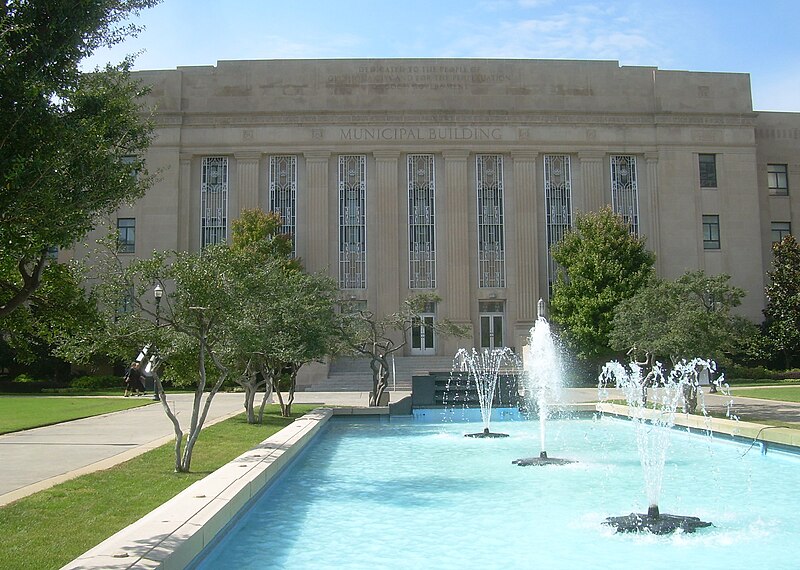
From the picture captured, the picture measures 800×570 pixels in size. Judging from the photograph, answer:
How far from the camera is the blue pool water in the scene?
7.65 m

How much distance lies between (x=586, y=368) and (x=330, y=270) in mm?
14991

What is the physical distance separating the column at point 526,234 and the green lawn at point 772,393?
12.2 metres

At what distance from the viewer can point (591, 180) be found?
41.7 m

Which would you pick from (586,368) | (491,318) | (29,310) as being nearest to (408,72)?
(491,318)

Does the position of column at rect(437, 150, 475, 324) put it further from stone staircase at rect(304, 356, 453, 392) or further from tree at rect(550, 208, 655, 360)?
tree at rect(550, 208, 655, 360)

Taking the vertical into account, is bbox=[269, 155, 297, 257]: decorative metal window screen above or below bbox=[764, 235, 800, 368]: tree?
above

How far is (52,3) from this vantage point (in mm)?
5906

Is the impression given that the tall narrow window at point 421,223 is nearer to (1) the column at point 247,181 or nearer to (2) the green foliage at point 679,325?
(1) the column at point 247,181

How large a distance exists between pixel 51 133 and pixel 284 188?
36.4 m

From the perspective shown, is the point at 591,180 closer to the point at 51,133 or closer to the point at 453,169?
the point at 453,169

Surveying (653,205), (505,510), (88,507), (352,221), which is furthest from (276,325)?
(653,205)

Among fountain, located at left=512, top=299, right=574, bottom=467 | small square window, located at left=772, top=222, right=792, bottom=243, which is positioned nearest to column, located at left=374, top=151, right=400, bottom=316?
fountain, located at left=512, top=299, right=574, bottom=467

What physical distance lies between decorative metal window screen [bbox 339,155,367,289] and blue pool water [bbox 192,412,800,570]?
24.8 meters

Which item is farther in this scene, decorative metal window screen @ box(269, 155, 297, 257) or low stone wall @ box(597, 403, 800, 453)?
decorative metal window screen @ box(269, 155, 297, 257)
